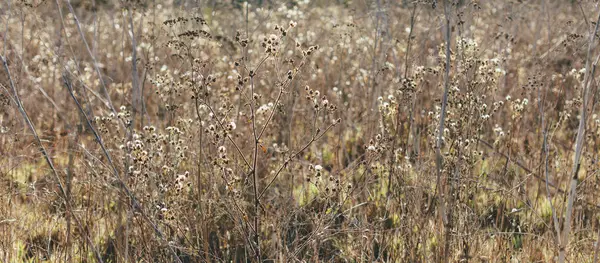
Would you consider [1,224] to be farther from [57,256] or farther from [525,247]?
[525,247]

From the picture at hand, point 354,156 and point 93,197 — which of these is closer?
point 93,197

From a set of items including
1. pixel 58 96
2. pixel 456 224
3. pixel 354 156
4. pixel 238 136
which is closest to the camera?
pixel 456 224

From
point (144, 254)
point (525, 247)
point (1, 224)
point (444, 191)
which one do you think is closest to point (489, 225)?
point (525, 247)

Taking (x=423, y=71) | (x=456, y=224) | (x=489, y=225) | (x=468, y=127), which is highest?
(x=423, y=71)

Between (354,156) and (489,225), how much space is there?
1.49 metres

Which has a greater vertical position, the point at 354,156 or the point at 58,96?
the point at 58,96

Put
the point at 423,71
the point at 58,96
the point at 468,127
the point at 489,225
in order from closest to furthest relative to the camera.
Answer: the point at 468,127 → the point at 423,71 → the point at 489,225 → the point at 58,96

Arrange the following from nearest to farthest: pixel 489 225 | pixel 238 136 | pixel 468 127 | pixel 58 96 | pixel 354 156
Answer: pixel 468 127
pixel 489 225
pixel 238 136
pixel 354 156
pixel 58 96

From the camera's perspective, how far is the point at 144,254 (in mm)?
2865

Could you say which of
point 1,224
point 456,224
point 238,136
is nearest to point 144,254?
point 1,224

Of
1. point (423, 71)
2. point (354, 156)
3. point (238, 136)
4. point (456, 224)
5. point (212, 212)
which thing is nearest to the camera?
point (456, 224)

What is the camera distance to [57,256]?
3096 mm

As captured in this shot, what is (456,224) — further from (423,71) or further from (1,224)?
(1,224)

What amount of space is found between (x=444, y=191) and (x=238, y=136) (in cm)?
156
